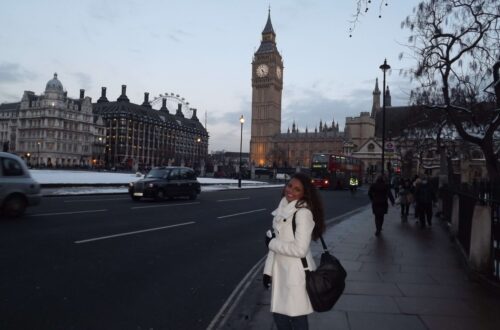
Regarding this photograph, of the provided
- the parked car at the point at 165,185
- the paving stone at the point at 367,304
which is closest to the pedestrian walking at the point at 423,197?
the paving stone at the point at 367,304

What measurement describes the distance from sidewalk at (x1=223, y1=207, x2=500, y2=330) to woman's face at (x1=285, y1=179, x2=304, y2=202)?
72.3 inches

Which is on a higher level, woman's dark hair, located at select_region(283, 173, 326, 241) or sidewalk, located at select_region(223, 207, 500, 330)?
woman's dark hair, located at select_region(283, 173, 326, 241)

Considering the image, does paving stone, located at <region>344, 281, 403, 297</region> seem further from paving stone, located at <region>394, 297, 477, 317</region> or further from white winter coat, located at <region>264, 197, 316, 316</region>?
white winter coat, located at <region>264, 197, 316, 316</region>

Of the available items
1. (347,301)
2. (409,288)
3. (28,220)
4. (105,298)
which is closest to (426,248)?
(409,288)

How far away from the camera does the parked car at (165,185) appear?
20500 mm

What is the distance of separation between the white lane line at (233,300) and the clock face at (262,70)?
145051 millimetres

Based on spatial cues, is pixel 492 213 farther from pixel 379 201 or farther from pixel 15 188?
pixel 15 188

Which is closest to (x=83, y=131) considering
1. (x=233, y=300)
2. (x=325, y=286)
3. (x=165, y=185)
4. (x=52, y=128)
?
(x=52, y=128)

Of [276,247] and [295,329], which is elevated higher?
[276,247]

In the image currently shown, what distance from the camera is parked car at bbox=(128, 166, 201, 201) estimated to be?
20500 millimetres

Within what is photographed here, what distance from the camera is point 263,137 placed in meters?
158

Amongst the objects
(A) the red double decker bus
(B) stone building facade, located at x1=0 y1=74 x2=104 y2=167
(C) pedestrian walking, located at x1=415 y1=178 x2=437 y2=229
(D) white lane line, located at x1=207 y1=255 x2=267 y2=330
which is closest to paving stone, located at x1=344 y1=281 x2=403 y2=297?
(D) white lane line, located at x1=207 y1=255 x2=267 y2=330

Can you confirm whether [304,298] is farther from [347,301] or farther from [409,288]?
[409,288]

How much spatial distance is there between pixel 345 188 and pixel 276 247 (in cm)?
4774
